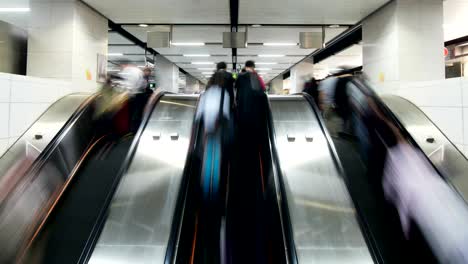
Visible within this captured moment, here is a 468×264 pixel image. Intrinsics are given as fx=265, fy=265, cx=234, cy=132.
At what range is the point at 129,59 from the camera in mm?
14289

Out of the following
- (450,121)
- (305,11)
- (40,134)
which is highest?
(305,11)

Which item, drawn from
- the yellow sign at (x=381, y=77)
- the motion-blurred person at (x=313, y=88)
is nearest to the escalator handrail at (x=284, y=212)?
the motion-blurred person at (x=313, y=88)

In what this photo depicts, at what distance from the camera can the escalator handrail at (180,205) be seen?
2.17 meters

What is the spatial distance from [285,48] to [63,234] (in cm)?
1054

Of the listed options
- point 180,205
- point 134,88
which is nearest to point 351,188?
point 180,205

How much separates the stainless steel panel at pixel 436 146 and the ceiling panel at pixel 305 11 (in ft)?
11.0

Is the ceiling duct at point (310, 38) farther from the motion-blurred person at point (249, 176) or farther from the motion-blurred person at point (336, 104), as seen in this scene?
the motion-blurred person at point (249, 176)

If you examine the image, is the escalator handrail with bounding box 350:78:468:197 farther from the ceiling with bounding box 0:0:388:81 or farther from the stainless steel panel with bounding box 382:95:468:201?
the ceiling with bounding box 0:0:388:81

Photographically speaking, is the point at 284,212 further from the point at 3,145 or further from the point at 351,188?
the point at 3,145

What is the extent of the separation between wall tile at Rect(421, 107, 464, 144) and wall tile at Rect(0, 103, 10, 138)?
579 cm

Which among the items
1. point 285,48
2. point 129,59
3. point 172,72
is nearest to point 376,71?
point 285,48

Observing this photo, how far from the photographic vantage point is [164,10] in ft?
23.0

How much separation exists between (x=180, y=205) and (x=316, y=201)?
53.4 inches

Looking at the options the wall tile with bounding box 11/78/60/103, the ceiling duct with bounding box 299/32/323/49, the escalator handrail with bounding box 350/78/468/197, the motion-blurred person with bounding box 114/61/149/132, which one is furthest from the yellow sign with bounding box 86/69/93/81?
the ceiling duct with bounding box 299/32/323/49
